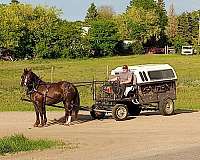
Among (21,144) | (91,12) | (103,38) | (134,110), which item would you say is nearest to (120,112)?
(134,110)

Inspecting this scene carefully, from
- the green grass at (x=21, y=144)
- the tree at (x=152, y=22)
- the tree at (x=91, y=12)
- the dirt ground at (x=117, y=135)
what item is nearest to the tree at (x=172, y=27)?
the tree at (x=152, y=22)

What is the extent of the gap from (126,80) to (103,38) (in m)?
79.6

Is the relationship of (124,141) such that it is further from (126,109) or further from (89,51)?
(89,51)

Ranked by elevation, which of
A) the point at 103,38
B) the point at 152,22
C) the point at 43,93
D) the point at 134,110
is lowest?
the point at 134,110

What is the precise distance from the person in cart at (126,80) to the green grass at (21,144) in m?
6.16

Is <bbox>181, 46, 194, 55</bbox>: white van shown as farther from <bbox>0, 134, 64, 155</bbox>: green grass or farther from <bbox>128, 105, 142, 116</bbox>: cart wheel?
<bbox>0, 134, 64, 155</bbox>: green grass

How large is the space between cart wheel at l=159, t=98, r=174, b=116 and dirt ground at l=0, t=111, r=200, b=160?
0.90 feet

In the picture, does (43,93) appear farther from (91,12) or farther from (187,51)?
(91,12)

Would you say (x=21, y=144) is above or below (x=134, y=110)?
below

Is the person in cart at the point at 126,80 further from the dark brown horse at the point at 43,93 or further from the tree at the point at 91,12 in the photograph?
the tree at the point at 91,12

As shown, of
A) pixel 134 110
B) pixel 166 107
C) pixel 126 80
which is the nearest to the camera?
pixel 126 80

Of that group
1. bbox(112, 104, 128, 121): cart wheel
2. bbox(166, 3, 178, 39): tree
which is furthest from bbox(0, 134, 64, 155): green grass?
bbox(166, 3, 178, 39): tree

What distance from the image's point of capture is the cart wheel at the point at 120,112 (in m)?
21.4

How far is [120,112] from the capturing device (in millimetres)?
21562
